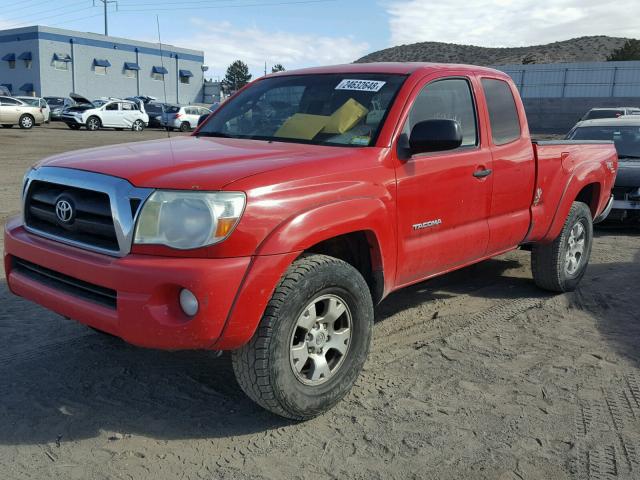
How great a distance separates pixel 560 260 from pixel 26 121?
91.6 ft

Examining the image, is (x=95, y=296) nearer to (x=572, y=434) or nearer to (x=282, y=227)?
(x=282, y=227)

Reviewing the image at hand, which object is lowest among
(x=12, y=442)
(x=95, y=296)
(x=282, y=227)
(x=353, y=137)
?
(x=12, y=442)

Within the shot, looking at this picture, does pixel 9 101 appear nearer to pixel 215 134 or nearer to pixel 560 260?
pixel 215 134

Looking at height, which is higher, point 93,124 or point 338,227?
point 93,124

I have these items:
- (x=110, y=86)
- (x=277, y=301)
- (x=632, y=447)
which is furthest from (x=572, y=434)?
(x=110, y=86)

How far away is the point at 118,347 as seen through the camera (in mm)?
4180

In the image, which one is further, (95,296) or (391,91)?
(391,91)

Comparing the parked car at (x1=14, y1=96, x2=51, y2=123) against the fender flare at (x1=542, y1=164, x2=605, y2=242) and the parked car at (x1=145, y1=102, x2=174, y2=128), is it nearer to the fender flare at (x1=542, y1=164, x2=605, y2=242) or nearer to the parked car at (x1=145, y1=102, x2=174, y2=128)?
the parked car at (x1=145, y1=102, x2=174, y2=128)

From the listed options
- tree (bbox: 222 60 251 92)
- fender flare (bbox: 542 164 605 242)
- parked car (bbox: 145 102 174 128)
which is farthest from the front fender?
tree (bbox: 222 60 251 92)

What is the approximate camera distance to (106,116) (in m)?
31.1

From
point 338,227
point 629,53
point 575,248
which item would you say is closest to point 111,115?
point 575,248

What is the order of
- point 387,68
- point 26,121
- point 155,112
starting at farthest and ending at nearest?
1. point 155,112
2. point 26,121
3. point 387,68

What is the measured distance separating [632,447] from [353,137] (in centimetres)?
227

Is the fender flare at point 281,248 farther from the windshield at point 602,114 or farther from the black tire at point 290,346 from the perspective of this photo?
the windshield at point 602,114
